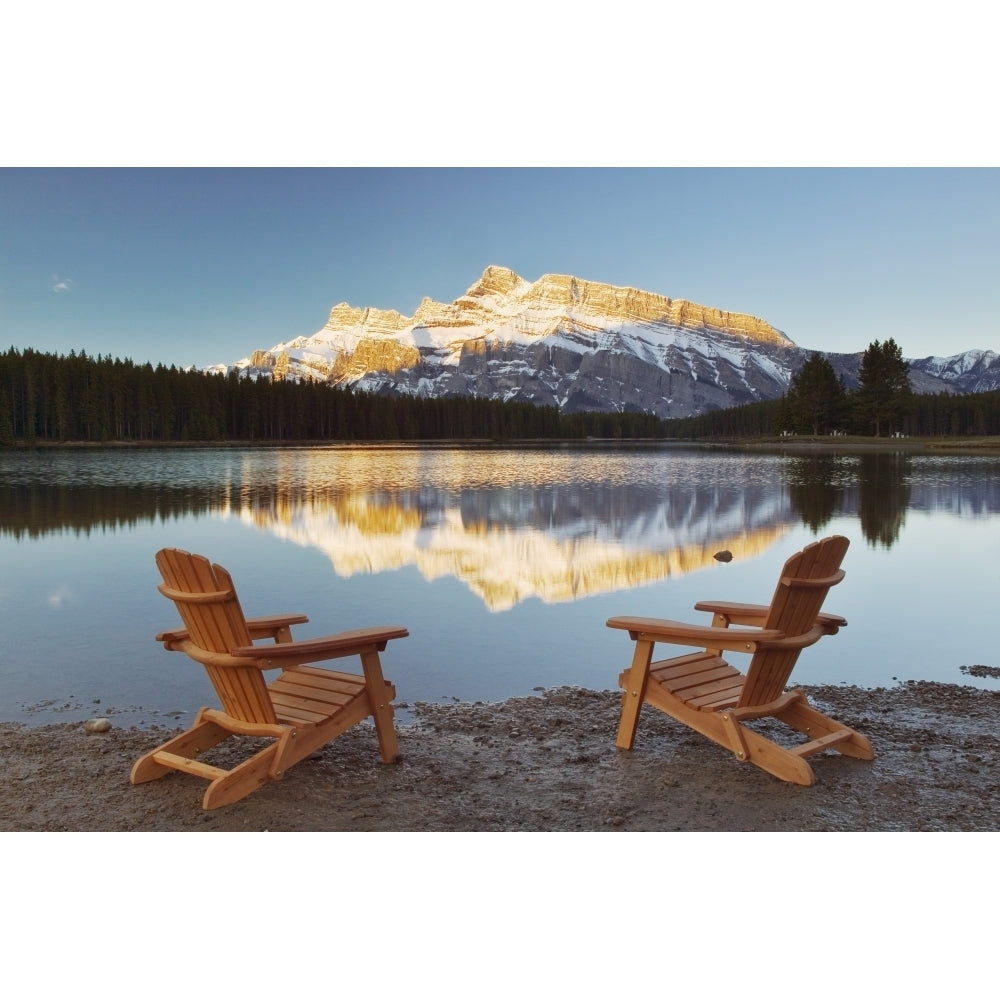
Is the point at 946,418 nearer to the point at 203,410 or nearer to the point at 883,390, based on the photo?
the point at 883,390

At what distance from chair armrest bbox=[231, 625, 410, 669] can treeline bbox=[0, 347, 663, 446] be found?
239 ft

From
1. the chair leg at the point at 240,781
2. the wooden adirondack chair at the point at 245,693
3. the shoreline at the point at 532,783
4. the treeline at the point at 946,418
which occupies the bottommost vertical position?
the shoreline at the point at 532,783

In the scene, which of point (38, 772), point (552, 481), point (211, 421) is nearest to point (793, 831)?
point (38, 772)

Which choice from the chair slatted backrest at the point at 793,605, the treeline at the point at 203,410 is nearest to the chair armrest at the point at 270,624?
the chair slatted backrest at the point at 793,605

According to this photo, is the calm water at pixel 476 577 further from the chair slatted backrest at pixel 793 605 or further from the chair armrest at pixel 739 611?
the chair slatted backrest at pixel 793 605

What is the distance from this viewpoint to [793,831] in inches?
139

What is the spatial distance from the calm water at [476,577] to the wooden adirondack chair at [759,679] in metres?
1.48

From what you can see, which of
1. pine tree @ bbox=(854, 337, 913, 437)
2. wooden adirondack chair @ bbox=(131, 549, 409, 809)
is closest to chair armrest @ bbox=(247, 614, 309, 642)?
wooden adirondack chair @ bbox=(131, 549, 409, 809)

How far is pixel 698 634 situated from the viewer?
167 inches

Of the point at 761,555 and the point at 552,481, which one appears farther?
the point at 552,481

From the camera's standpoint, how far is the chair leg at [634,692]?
4.41 meters

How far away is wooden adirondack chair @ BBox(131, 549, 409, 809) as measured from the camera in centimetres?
372

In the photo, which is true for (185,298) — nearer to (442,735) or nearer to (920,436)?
(442,735)
